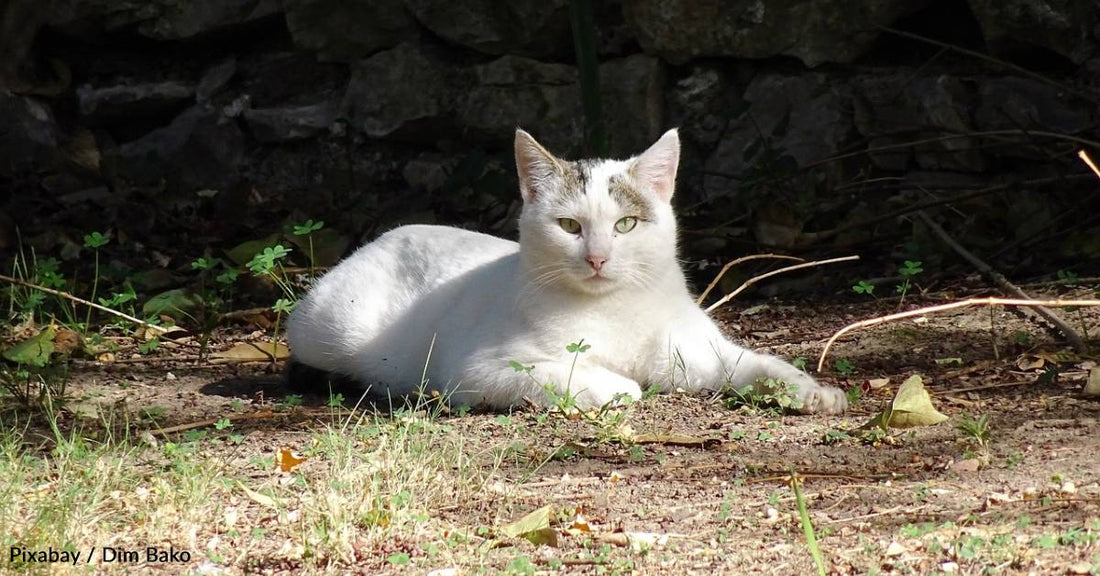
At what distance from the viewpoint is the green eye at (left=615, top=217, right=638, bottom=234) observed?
3771 mm

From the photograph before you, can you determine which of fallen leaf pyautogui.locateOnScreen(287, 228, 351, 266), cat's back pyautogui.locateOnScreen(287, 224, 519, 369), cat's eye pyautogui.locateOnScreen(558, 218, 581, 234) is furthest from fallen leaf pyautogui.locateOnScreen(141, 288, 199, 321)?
cat's eye pyautogui.locateOnScreen(558, 218, 581, 234)

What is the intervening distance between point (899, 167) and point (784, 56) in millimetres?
759

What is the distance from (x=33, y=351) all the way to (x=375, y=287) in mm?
1166

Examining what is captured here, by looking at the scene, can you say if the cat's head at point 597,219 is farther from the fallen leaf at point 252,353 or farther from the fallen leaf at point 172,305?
the fallen leaf at point 172,305

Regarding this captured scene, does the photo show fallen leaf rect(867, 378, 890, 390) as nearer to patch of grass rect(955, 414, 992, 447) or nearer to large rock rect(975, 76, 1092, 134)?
patch of grass rect(955, 414, 992, 447)

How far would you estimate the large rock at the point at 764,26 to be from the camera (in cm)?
568

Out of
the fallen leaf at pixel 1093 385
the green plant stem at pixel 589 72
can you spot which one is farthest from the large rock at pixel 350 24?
the fallen leaf at pixel 1093 385

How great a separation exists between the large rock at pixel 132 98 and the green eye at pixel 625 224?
3.89 m

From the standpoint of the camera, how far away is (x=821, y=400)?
345cm

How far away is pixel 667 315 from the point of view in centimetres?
381

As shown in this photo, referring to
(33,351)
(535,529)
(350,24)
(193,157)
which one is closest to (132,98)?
(193,157)

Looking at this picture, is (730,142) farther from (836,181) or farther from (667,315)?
(667,315)

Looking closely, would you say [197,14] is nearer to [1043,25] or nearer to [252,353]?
[252,353]

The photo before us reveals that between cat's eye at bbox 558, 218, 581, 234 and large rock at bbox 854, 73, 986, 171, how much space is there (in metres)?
2.23
